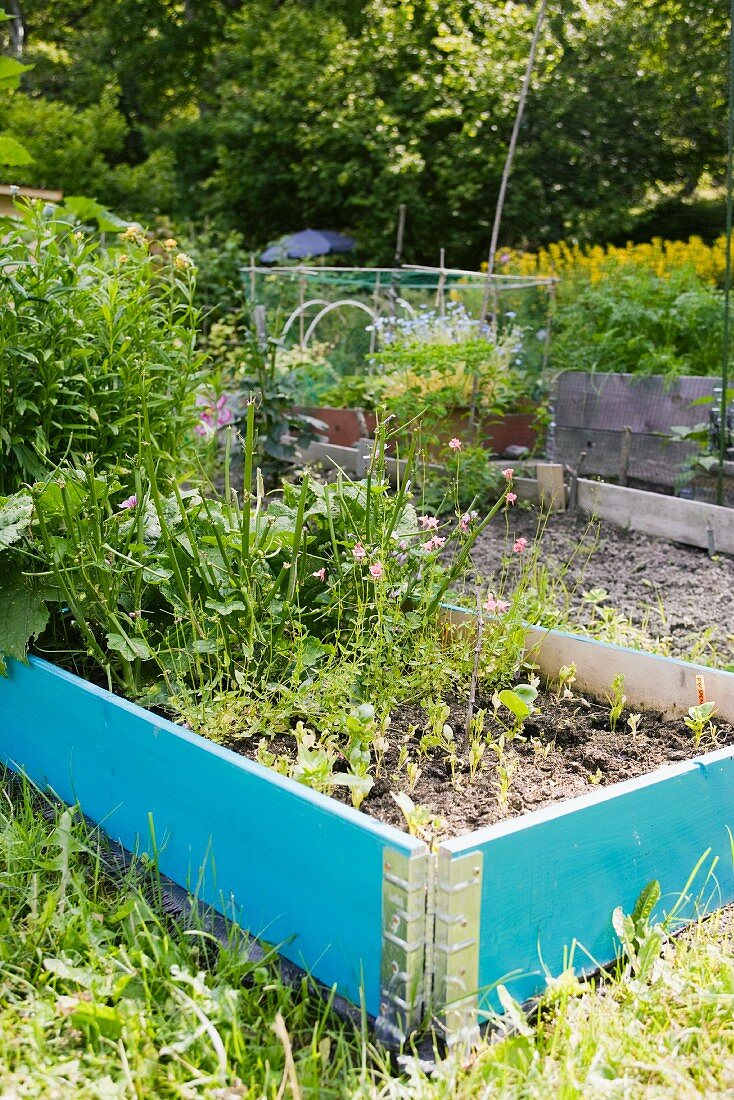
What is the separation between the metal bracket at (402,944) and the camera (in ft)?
4.65

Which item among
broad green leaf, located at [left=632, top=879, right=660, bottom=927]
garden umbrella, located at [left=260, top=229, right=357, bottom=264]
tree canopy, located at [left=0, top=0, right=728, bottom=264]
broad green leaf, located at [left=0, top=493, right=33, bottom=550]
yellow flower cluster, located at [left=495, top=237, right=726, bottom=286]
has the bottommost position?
broad green leaf, located at [left=632, top=879, right=660, bottom=927]

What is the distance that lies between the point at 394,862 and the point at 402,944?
0.37 feet

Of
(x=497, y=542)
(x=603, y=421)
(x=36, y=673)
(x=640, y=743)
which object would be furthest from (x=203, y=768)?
(x=603, y=421)

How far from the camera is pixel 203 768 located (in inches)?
69.2

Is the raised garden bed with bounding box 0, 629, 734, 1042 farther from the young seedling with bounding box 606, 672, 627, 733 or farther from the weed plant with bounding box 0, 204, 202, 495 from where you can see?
the weed plant with bounding box 0, 204, 202, 495

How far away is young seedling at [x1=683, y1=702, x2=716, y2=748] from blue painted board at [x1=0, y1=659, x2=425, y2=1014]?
2.71 ft

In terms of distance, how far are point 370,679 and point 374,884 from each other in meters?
0.69

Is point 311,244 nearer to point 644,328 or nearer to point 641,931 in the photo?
point 644,328

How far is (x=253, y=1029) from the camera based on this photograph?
149 cm

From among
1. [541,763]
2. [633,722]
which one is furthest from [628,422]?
[541,763]

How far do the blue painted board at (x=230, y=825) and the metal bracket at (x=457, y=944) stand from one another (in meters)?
0.07

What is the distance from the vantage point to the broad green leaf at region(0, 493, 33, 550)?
2086 mm

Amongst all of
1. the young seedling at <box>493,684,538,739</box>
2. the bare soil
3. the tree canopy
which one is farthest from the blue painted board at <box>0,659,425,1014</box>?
the tree canopy

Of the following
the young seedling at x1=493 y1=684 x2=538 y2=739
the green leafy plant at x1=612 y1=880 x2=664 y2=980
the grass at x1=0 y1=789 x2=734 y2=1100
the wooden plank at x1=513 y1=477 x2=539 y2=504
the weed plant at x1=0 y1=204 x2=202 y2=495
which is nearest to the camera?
the grass at x1=0 y1=789 x2=734 y2=1100
